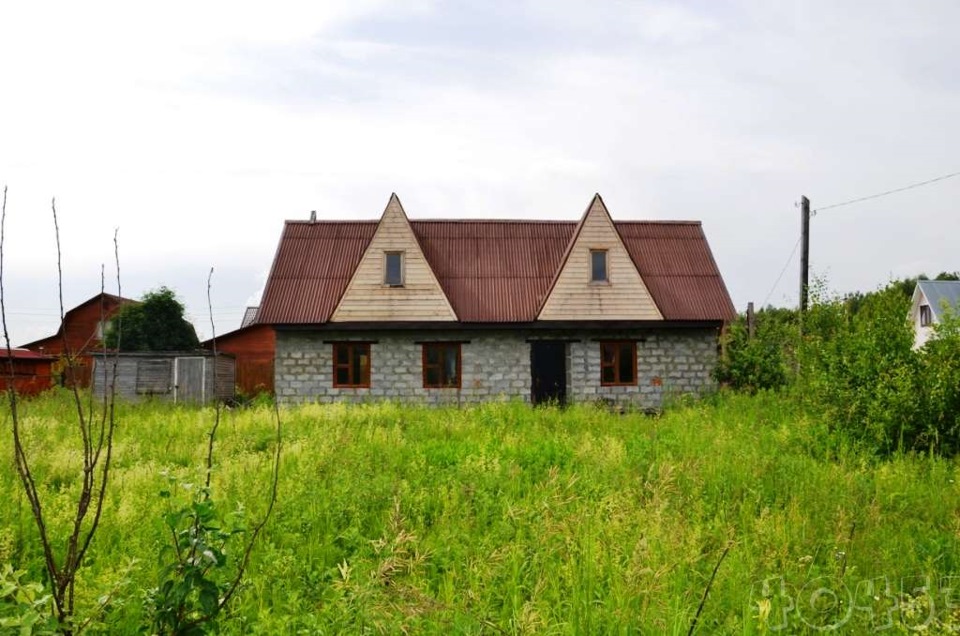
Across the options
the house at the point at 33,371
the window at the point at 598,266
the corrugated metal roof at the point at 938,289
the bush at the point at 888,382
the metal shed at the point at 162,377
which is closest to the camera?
the bush at the point at 888,382

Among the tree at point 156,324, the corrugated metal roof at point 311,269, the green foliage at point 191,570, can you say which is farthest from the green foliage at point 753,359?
the tree at point 156,324

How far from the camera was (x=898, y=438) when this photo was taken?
1041cm

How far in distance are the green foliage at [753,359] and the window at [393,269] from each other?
31.6 feet

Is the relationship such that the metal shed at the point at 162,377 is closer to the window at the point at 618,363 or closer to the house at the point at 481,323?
the house at the point at 481,323

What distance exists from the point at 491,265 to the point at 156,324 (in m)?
18.1

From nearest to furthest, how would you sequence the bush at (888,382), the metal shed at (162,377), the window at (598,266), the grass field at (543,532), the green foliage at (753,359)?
the grass field at (543,532) → the bush at (888,382) → the green foliage at (753,359) → the window at (598,266) → the metal shed at (162,377)

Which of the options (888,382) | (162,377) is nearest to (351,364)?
(162,377)

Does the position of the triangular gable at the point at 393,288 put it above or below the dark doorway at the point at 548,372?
above

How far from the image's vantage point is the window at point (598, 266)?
805 inches

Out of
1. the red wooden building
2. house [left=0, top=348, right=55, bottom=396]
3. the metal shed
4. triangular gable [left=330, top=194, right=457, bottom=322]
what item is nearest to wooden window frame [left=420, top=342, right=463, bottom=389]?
triangular gable [left=330, top=194, right=457, bottom=322]

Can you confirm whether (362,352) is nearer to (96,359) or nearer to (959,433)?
(96,359)

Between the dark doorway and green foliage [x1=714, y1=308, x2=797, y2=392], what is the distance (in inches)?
184

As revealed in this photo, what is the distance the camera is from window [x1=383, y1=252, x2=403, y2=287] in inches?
791

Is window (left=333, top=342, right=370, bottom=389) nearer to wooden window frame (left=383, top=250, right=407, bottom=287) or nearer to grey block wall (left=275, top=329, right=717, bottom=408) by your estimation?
grey block wall (left=275, top=329, right=717, bottom=408)
